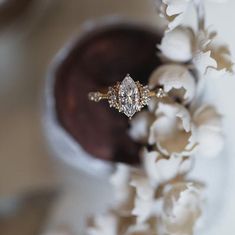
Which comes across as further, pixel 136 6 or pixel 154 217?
pixel 136 6

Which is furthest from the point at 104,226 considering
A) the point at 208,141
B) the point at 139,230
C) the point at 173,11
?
the point at 173,11

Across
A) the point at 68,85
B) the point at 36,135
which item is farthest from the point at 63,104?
the point at 36,135

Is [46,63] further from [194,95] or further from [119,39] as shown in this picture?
[194,95]

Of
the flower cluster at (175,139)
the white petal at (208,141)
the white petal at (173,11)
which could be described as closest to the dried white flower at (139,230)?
the flower cluster at (175,139)

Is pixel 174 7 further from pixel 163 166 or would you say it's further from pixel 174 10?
pixel 163 166

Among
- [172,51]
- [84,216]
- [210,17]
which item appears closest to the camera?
[172,51]

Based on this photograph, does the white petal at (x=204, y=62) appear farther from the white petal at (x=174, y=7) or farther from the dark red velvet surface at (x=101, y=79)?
the dark red velvet surface at (x=101, y=79)
